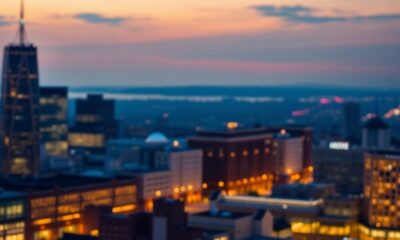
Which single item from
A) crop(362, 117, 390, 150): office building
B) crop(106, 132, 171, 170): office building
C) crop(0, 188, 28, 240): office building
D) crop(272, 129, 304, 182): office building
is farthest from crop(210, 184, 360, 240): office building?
crop(272, 129, 304, 182): office building

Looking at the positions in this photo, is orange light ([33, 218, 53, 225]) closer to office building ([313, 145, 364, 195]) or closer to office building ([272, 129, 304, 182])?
office building ([313, 145, 364, 195])

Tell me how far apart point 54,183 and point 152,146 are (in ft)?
95.6

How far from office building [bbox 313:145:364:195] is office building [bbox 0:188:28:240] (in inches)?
1738

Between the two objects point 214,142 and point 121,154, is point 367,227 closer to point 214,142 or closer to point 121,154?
point 214,142

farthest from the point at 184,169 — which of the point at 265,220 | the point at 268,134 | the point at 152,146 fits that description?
the point at 265,220

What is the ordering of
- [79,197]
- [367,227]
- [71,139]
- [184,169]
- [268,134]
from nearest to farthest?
[367,227] < [79,197] < [184,169] < [268,134] < [71,139]

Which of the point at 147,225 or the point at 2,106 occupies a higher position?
the point at 2,106

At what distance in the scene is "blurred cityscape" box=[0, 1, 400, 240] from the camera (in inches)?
3017

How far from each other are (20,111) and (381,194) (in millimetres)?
66741

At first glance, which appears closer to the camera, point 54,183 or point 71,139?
point 54,183

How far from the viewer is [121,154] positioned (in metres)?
127

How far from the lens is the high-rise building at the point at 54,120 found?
169500mm

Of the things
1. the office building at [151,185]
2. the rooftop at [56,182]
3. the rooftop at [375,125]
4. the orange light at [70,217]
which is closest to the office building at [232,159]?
the office building at [151,185]

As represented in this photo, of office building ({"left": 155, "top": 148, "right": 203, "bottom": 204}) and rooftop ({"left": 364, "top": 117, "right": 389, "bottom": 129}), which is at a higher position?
rooftop ({"left": 364, "top": 117, "right": 389, "bottom": 129})
